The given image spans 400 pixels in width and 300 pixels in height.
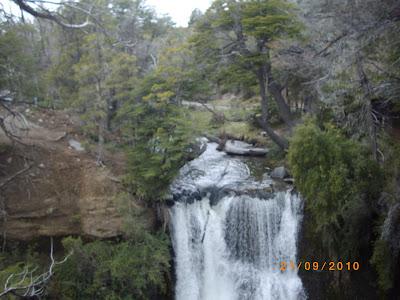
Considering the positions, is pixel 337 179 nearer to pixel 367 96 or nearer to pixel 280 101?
pixel 367 96

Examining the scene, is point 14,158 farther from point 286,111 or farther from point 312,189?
point 286,111

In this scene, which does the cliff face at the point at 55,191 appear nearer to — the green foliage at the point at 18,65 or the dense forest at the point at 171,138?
the dense forest at the point at 171,138

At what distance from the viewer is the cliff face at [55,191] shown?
862 cm

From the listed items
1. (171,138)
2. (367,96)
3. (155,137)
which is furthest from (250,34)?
(367,96)

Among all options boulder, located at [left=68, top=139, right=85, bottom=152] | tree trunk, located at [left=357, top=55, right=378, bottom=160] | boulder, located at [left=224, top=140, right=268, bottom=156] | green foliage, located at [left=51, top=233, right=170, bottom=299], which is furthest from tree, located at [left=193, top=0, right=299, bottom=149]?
green foliage, located at [left=51, top=233, right=170, bottom=299]

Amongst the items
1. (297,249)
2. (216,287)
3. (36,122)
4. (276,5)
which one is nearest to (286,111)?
(276,5)

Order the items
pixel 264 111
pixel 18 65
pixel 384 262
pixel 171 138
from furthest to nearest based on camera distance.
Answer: pixel 264 111
pixel 171 138
pixel 18 65
pixel 384 262

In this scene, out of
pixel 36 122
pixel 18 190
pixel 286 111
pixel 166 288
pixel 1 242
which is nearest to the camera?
pixel 1 242

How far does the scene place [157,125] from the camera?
9.88 meters

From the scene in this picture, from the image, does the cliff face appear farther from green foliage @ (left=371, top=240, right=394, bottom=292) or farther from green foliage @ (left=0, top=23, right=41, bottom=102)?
green foliage @ (left=371, top=240, right=394, bottom=292)

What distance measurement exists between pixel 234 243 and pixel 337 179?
12.9 feet

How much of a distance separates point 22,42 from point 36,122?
2.63 meters
